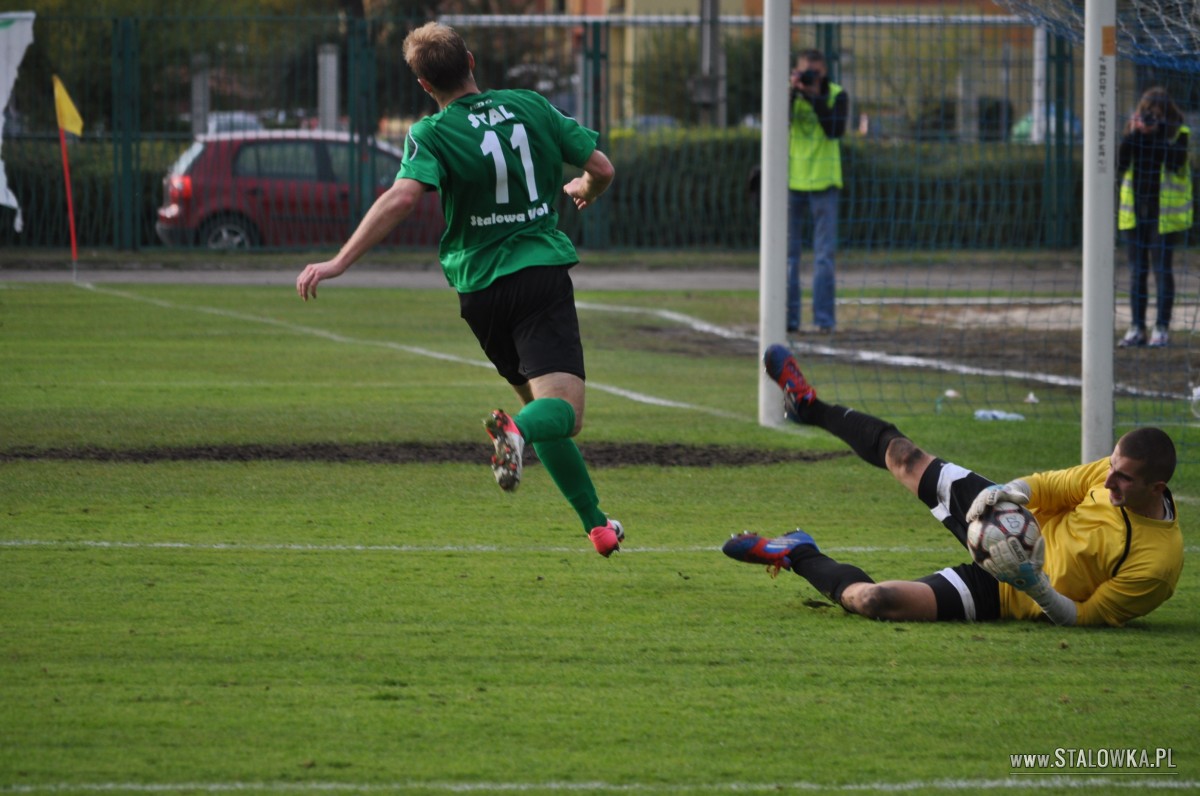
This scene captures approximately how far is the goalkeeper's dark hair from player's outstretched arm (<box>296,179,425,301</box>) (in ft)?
8.64

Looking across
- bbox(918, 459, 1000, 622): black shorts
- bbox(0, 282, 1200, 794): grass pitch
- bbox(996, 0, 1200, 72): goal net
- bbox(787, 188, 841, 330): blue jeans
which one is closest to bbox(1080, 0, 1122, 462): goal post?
bbox(0, 282, 1200, 794): grass pitch

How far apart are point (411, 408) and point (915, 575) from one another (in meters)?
5.12

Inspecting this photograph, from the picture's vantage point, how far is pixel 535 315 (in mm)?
6238

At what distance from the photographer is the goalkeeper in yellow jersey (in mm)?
5480

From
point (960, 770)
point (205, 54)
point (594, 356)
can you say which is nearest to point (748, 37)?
point (205, 54)

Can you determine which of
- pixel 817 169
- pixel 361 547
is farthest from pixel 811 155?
pixel 361 547

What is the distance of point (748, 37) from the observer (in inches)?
1275

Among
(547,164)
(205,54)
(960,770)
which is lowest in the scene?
(960,770)

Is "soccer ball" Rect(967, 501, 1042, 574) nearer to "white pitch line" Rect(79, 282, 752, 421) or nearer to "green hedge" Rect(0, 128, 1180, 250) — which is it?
"white pitch line" Rect(79, 282, 752, 421)

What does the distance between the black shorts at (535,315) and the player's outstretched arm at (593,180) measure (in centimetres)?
41

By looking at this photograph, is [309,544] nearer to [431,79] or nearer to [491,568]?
[491,568]

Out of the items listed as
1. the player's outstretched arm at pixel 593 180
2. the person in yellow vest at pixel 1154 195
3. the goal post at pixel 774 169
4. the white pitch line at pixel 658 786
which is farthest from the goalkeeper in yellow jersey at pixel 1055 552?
the person in yellow vest at pixel 1154 195

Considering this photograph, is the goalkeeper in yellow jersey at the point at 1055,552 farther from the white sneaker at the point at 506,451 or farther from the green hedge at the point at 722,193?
the green hedge at the point at 722,193

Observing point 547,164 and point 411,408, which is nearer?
point 547,164
